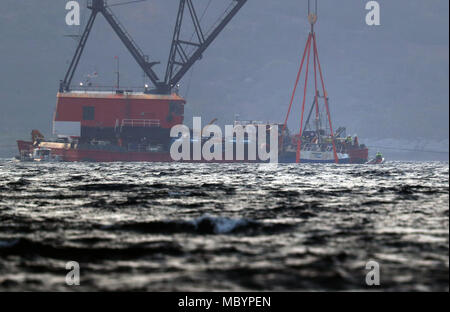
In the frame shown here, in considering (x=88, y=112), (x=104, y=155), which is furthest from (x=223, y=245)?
(x=88, y=112)

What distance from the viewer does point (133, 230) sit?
12.4m

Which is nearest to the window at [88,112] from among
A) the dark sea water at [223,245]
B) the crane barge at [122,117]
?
the crane barge at [122,117]

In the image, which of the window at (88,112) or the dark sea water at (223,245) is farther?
the window at (88,112)

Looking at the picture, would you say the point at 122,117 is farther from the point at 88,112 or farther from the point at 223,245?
the point at 223,245

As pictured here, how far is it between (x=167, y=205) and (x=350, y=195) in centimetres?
832

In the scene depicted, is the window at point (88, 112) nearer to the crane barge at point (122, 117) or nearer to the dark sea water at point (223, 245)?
the crane barge at point (122, 117)

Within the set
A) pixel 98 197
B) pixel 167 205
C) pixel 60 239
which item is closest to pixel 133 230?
pixel 60 239

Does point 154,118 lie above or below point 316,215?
above

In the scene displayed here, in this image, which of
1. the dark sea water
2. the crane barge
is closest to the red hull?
the crane barge

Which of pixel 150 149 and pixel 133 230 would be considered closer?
pixel 133 230

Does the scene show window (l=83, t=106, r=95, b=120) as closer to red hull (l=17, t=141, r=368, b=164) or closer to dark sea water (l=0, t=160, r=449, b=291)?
red hull (l=17, t=141, r=368, b=164)

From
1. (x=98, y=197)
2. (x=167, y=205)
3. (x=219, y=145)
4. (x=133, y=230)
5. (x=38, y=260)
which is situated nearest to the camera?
(x=38, y=260)
